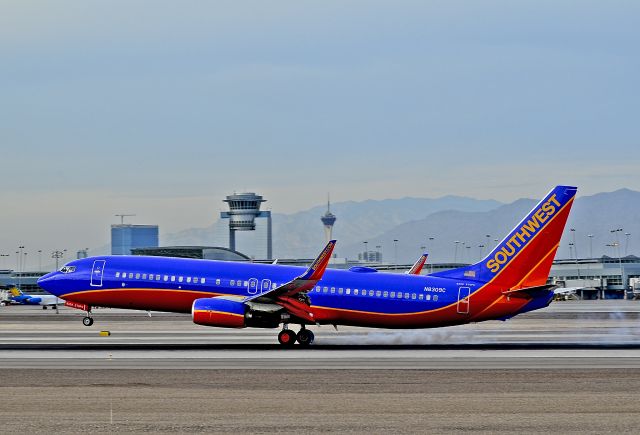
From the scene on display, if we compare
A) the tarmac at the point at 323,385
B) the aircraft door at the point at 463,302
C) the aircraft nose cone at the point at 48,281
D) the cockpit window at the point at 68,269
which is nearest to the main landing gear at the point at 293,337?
the tarmac at the point at 323,385

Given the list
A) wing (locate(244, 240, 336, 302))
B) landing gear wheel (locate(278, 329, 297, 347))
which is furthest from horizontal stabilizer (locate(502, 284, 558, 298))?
landing gear wheel (locate(278, 329, 297, 347))

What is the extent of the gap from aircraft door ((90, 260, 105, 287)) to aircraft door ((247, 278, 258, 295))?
826cm

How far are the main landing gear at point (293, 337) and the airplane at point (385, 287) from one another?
0.18 feet

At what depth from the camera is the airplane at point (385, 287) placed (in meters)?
52.5

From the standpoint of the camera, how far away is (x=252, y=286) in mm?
52594

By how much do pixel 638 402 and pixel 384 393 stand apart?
289 inches

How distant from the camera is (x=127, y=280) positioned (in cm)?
5378

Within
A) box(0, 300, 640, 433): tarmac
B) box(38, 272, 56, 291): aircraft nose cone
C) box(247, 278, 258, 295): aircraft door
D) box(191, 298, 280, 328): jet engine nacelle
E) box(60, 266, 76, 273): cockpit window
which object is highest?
box(60, 266, 76, 273): cockpit window

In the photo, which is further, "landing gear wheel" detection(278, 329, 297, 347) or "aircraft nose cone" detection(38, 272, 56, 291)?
"aircraft nose cone" detection(38, 272, 56, 291)

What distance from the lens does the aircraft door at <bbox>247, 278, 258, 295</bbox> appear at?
5247 centimetres

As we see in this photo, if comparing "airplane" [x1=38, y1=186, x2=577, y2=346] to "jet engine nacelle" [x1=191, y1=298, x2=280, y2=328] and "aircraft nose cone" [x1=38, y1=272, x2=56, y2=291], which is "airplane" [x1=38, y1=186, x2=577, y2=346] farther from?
"aircraft nose cone" [x1=38, y1=272, x2=56, y2=291]

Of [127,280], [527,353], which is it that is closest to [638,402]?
[527,353]

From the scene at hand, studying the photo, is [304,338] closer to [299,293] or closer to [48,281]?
[299,293]

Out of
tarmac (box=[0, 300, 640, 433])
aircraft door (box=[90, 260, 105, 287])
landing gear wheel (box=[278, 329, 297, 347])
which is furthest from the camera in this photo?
aircraft door (box=[90, 260, 105, 287])
